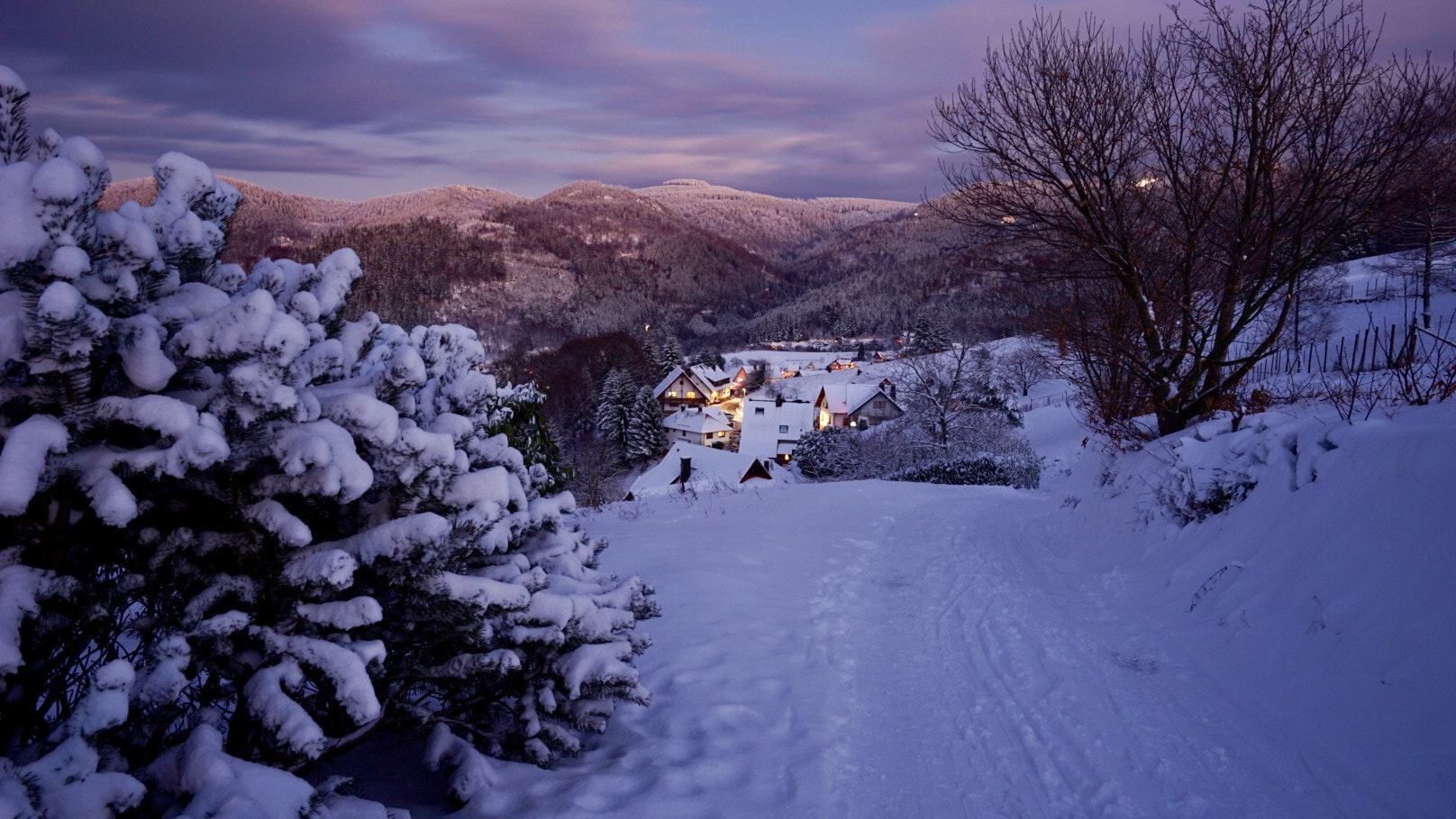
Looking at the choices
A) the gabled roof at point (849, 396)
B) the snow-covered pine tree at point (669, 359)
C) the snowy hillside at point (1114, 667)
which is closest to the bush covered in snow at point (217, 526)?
the snowy hillside at point (1114, 667)

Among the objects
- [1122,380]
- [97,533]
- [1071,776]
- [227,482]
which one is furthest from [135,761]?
[1122,380]

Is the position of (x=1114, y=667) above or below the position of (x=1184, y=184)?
below

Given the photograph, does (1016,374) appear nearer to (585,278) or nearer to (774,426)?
(774,426)

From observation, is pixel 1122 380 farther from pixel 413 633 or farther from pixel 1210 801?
pixel 413 633

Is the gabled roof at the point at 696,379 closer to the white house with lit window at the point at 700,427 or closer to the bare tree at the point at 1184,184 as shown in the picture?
the white house with lit window at the point at 700,427

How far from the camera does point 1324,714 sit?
363cm

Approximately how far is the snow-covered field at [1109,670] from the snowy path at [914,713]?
2 cm

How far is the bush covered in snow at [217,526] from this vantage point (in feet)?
6.33

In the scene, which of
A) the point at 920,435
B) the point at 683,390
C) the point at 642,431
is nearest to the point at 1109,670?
the point at 920,435

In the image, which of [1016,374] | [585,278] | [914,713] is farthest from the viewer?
[585,278]

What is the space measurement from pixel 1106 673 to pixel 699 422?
53.3 m

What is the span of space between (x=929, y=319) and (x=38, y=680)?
269ft

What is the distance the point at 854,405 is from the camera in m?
56.6

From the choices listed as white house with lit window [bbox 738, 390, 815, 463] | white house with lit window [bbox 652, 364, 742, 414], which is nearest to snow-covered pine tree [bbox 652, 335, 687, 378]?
white house with lit window [bbox 652, 364, 742, 414]
